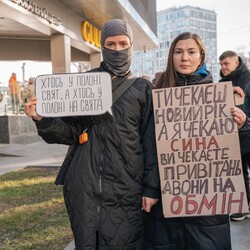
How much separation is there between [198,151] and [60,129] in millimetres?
827

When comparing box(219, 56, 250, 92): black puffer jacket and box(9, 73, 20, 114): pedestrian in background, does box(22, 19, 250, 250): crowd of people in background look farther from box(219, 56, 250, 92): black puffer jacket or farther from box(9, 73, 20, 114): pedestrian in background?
box(9, 73, 20, 114): pedestrian in background

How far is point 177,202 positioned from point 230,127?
0.55 m

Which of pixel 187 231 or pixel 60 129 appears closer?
pixel 60 129

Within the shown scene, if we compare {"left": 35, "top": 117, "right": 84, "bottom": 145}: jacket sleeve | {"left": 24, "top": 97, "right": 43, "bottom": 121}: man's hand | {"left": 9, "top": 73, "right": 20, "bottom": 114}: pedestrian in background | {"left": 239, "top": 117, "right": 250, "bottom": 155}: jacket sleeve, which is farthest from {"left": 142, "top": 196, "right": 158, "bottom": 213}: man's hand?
{"left": 9, "top": 73, "right": 20, "bottom": 114}: pedestrian in background

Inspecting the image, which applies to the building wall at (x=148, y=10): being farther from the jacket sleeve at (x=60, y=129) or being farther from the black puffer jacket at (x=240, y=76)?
the jacket sleeve at (x=60, y=129)

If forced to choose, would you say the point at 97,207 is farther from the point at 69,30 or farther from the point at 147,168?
the point at 69,30

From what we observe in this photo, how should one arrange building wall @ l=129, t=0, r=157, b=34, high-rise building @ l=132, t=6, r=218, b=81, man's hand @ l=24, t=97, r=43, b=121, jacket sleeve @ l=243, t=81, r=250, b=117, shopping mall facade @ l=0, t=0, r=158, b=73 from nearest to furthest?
man's hand @ l=24, t=97, r=43, b=121 < jacket sleeve @ l=243, t=81, r=250, b=117 < shopping mall facade @ l=0, t=0, r=158, b=73 < building wall @ l=129, t=0, r=157, b=34 < high-rise building @ l=132, t=6, r=218, b=81

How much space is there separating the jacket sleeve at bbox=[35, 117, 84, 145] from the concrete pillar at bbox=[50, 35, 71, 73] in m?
11.0

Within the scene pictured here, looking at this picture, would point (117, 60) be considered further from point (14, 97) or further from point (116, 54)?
point (14, 97)

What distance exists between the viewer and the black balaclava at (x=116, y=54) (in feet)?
7.52

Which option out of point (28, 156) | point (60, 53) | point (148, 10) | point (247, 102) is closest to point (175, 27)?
point (148, 10)

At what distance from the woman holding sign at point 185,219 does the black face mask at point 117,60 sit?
286 millimetres

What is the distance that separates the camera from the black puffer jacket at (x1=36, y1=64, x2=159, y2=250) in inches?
87.3

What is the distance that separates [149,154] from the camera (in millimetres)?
2330
